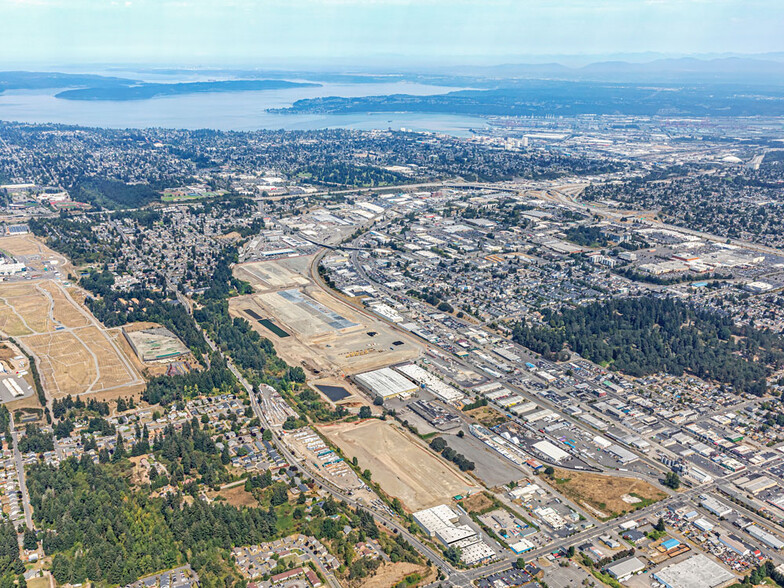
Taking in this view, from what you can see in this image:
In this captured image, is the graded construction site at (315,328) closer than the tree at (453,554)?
No

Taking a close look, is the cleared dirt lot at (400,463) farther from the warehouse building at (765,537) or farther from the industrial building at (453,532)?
the warehouse building at (765,537)

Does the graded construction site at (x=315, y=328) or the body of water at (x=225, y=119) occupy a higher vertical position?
the body of water at (x=225, y=119)

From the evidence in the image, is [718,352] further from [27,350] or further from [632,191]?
[632,191]

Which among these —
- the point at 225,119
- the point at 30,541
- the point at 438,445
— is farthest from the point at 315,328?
the point at 225,119

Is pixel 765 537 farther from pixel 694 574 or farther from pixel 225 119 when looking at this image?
pixel 225 119

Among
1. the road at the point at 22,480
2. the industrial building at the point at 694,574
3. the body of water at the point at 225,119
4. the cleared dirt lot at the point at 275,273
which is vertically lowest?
the road at the point at 22,480

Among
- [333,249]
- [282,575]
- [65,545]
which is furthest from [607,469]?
[333,249]

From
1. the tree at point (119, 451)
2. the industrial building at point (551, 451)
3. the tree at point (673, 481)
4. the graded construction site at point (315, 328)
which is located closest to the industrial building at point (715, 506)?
the tree at point (673, 481)
